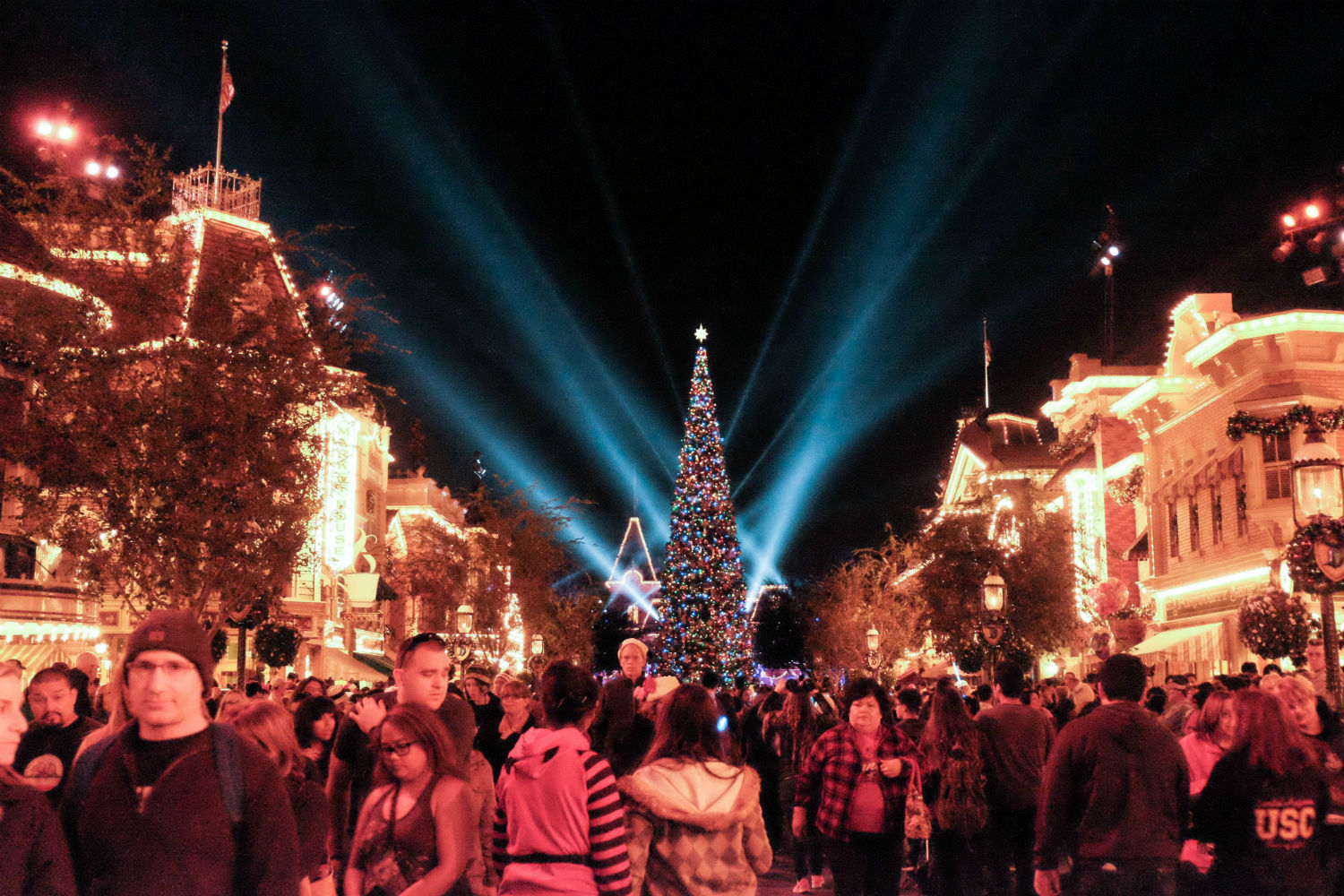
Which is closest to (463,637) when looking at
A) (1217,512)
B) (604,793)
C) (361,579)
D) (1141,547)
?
(361,579)

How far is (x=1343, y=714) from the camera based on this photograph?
42.1ft

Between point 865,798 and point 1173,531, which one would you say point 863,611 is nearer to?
point 1173,531

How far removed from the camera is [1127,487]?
4347 cm

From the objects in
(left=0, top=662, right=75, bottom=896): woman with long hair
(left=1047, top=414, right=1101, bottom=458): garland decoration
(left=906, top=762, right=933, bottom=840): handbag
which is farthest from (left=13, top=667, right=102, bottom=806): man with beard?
(left=1047, top=414, right=1101, bottom=458): garland decoration

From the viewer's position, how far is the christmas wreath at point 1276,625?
2343 centimetres

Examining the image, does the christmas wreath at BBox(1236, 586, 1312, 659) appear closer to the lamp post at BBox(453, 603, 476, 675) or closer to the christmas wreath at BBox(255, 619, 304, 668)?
the lamp post at BBox(453, 603, 476, 675)

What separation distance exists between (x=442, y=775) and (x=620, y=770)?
2.10 meters

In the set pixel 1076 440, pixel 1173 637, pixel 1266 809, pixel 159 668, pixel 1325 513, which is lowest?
pixel 1266 809

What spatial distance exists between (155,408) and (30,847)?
1554 cm

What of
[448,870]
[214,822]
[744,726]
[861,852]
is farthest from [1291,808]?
[744,726]

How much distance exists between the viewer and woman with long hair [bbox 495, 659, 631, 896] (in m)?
5.57

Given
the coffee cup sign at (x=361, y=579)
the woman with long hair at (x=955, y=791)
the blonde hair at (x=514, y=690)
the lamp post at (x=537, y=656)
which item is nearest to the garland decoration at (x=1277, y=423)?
the woman with long hair at (x=955, y=791)

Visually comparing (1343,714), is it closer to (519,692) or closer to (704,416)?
(519,692)

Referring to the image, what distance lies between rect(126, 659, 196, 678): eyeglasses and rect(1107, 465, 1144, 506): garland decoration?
41.3m
